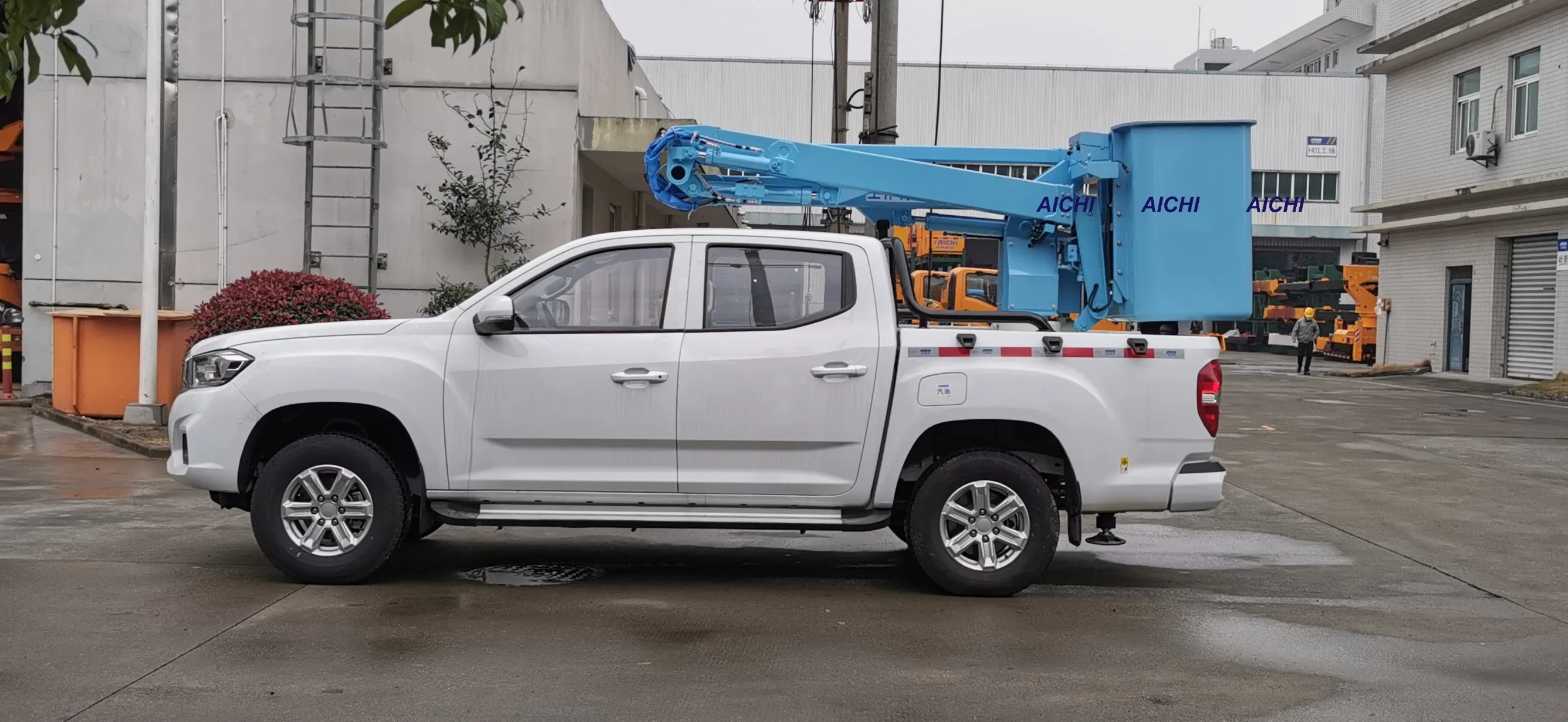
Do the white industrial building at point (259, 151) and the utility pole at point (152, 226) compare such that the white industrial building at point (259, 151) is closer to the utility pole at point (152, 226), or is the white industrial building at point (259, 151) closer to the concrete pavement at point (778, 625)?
the utility pole at point (152, 226)

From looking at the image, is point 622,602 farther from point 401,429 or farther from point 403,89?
point 403,89

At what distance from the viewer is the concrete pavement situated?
5.45m

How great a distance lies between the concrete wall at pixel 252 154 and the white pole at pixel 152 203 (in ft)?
9.38

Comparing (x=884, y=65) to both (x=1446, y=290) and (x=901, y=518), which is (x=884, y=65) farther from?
(x=1446, y=290)

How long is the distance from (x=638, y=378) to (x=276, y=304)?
7.23 meters

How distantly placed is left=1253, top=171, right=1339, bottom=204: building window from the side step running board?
5784 cm

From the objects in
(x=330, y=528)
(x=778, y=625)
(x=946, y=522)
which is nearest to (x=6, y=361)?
(x=330, y=528)

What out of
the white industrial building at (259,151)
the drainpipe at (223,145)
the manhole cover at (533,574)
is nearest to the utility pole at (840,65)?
the white industrial building at (259,151)

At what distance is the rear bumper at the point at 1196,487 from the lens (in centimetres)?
744

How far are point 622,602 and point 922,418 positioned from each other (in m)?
1.84

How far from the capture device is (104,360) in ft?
47.9

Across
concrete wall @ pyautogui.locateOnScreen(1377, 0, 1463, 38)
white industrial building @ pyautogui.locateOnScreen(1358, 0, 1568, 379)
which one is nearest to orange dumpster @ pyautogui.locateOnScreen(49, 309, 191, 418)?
white industrial building @ pyautogui.locateOnScreen(1358, 0, 1568, 379)

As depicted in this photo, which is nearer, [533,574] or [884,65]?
[533,574]

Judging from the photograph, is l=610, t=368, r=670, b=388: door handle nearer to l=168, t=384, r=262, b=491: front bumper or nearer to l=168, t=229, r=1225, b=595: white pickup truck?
l=168, t=229, r=1225, b=595: white pickup truck
